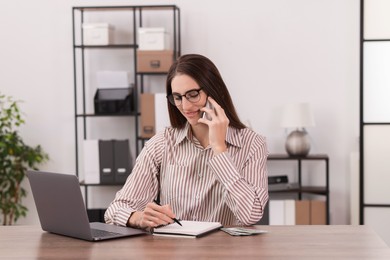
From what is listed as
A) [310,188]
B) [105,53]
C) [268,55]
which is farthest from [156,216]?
[105,53]

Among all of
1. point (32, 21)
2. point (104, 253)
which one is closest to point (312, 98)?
point (32, 21)

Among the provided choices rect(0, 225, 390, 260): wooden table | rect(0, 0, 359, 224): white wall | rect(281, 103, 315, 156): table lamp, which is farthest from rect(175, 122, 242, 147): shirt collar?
rect(0, 0, 359, 224): white wall

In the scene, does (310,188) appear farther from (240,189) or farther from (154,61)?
(240,189)

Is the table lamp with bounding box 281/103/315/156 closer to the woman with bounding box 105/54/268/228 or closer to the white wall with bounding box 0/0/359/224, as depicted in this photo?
the white wall with bounding box 0/0/359/224

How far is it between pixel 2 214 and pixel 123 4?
1.86m

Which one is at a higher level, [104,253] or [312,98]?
[312,98]

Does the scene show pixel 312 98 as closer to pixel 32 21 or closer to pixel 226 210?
pixel 32 21

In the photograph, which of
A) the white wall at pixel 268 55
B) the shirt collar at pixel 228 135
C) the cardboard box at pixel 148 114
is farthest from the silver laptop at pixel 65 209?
the white wall at pixel 268 55

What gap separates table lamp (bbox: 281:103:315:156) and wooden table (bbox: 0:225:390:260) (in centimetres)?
245

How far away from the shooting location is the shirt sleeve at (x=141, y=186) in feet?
9.01

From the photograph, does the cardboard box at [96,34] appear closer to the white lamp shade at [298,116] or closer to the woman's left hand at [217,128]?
the white lamp shade at [298,116]

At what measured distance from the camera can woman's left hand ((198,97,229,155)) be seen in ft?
8.90

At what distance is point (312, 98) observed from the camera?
5.35 meters

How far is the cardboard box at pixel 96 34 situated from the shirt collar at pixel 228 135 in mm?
2391
